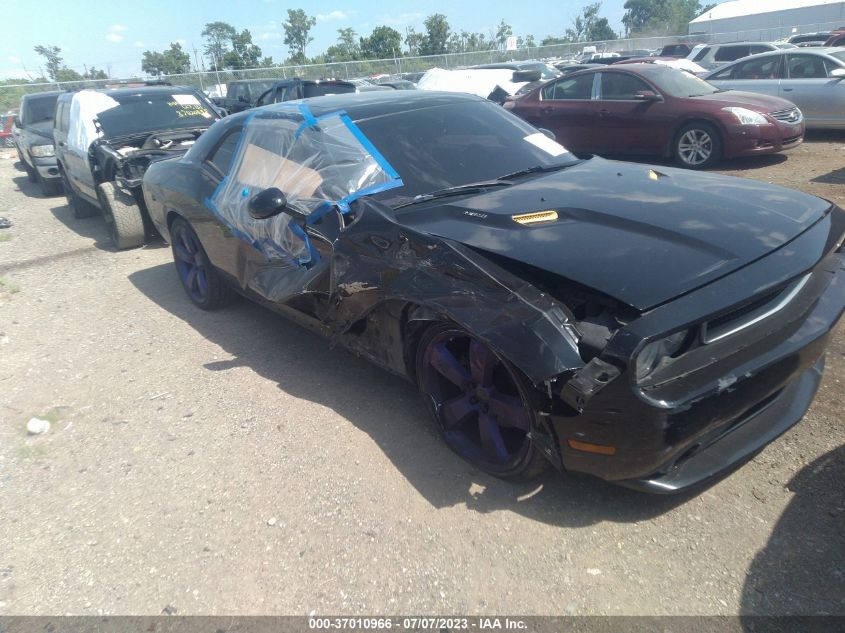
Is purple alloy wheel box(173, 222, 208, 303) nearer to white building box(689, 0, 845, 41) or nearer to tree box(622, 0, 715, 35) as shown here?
white building box(689, 0, 845, 41)

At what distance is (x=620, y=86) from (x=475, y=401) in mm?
8071

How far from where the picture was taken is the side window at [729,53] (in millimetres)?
17000

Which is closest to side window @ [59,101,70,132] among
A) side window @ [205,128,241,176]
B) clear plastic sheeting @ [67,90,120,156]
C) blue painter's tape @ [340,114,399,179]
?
clear plastic sheeting @ [67,90,120,156]

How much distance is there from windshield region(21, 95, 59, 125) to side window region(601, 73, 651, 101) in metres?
10.5

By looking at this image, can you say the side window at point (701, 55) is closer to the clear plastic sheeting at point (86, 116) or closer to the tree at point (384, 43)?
the clear plastic sheeting at point (86, 116)

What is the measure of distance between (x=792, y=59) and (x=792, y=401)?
10.5 meters

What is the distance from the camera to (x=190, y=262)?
17.2 ft

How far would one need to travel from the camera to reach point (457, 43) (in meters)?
55.9

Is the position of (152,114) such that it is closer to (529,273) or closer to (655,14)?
(529,273)

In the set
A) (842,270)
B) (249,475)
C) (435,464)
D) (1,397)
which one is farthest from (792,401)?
(1,397)

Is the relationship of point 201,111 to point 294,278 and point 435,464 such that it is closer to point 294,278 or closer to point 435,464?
point 294,278

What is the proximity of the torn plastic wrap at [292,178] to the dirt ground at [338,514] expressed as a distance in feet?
2.57

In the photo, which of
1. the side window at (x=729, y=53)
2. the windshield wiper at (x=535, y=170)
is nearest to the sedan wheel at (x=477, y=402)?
the windshield wiper at (x=535, y=170)

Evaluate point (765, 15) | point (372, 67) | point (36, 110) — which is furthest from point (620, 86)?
point (765, 15)
